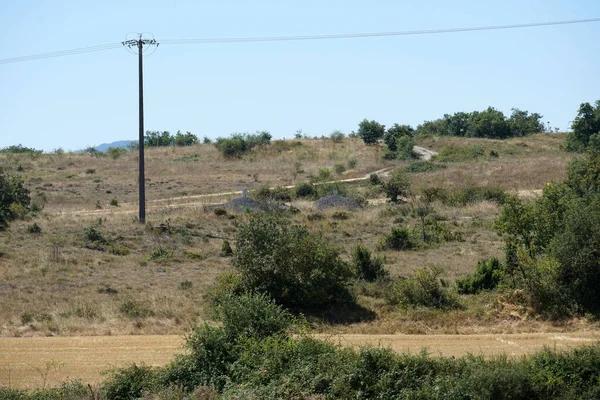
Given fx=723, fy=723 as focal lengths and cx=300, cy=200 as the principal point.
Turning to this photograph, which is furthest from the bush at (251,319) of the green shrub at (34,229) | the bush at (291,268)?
the green shrub at (34,229)

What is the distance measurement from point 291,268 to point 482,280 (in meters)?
6.77

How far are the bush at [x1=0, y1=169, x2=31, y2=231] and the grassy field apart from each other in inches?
55.0

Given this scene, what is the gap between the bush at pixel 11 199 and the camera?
3971cm

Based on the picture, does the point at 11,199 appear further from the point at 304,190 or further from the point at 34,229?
the point at 304,190

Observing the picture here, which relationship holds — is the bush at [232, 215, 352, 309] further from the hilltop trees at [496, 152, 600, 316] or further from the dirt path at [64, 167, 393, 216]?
the dirt path at [64, 167, 393, 216]

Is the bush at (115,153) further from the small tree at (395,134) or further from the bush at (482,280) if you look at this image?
the bush at (482,280)

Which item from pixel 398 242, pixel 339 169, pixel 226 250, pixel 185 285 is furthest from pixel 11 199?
pixel 339 169

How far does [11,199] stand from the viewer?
43.0m

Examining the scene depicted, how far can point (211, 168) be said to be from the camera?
7612 centimetres

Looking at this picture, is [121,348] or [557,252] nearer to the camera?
[121,348]

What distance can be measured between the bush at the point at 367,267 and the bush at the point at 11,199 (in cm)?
2042

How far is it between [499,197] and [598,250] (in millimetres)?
23775

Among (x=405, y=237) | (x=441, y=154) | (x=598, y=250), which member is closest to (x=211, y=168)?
(x=441, y=154)

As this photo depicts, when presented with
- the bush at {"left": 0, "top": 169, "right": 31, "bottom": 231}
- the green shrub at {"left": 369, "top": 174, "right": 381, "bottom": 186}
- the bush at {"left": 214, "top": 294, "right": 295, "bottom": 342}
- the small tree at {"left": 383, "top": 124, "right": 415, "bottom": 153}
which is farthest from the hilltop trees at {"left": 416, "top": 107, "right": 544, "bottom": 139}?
the bush at {"left": 214, "top": 294, "right": 295, "bottom": 342}
